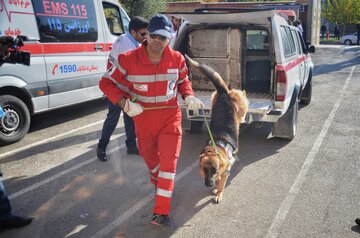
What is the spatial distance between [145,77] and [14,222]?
1.89 m

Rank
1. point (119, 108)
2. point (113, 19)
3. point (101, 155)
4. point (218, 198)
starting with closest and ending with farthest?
1. point (218, 198)
2. point (119, 108)
3. point (101, 155)
4. point (113, 19)

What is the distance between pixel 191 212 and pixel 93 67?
4709 mm

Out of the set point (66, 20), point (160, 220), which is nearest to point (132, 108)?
point (160, 220)

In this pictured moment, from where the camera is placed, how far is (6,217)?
11.4 feet

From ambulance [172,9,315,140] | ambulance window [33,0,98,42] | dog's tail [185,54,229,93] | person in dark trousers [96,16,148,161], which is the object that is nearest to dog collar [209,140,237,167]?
dog's tail [185,54,229,93]

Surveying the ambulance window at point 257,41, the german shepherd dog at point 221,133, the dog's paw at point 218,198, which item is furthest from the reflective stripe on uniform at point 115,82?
the ambulance window at point 257,41

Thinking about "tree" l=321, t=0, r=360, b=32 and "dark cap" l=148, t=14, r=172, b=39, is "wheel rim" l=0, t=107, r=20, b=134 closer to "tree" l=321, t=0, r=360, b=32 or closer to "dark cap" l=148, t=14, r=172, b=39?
"dark cap" l=148, t=14, r=172, b=39

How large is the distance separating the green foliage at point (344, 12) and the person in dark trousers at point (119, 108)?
4737cm

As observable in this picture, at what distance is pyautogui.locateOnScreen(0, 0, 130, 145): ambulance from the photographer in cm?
592

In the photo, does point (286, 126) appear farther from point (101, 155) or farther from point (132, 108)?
point (132, 108)

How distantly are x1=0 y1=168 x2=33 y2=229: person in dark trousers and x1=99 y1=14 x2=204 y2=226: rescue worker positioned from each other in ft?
4.22

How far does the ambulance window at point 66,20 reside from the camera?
6371 millimetres

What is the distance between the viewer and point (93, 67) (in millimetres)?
7605

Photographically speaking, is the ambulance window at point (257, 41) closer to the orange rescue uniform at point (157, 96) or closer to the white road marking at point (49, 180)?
the white road marking at point (49, 180)
